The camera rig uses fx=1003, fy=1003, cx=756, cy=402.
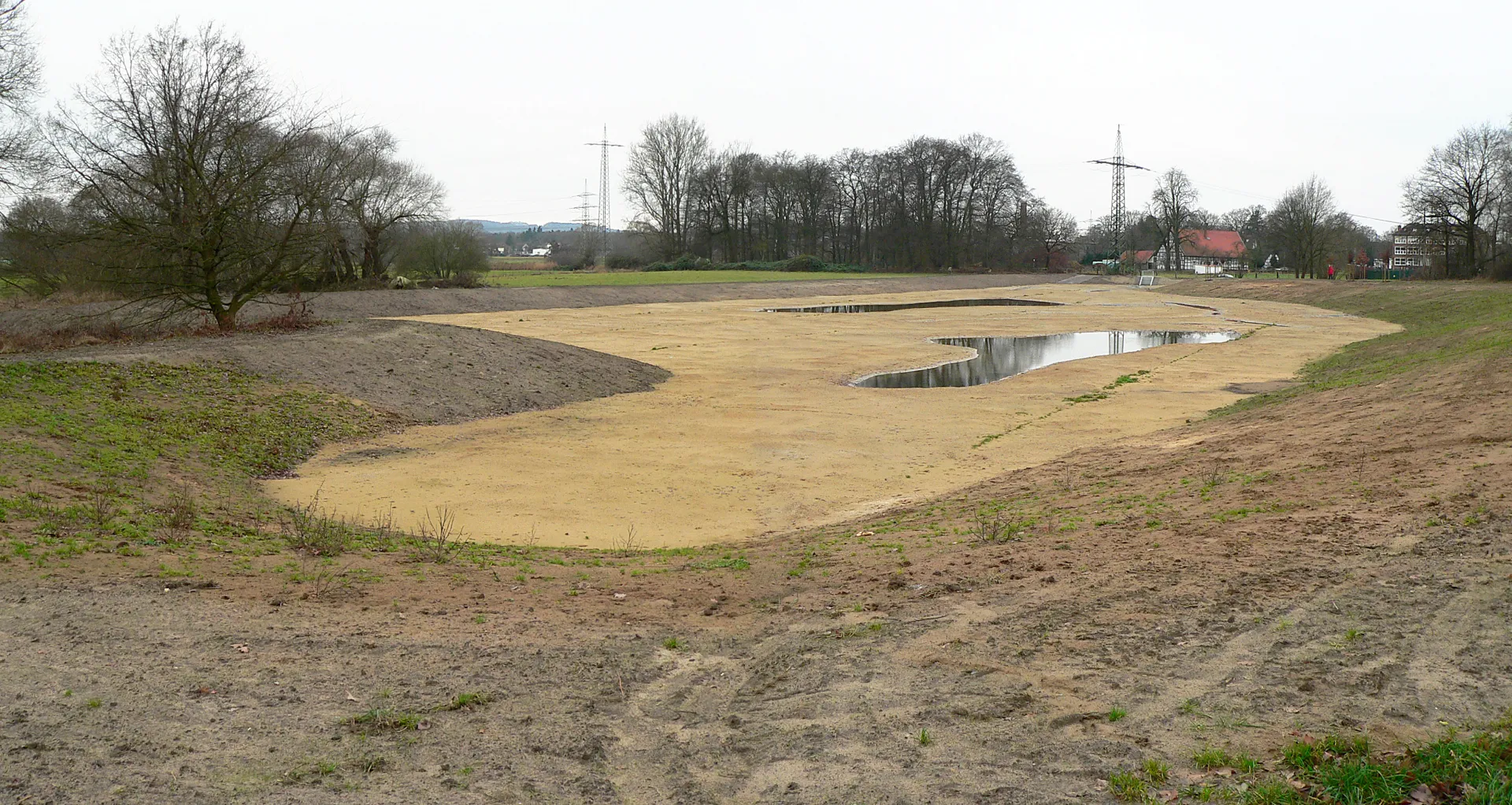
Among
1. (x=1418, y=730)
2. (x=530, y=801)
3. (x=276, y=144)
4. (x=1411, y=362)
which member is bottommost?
(x=530, y=801)

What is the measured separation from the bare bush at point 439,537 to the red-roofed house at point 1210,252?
112688mm

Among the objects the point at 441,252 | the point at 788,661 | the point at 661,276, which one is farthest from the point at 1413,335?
the point at 661,276

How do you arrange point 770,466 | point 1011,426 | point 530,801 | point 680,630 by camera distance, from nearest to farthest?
point 530,801
point 680,630
point 770,466
point 1011,426

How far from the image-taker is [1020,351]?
1511 inches

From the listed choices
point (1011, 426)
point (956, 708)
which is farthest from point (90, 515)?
point (1011, 426)

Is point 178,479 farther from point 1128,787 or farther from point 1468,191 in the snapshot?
point 1468,191

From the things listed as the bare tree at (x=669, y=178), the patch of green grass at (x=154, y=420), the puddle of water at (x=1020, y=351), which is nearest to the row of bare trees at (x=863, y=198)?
the bare tree at (x=669, y=178)

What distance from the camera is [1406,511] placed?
8773 millimetres

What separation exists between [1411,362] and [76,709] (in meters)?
23.1

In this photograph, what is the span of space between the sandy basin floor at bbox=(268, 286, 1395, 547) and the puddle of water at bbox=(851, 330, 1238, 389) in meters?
1.36

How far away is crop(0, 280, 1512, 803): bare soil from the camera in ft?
17.2

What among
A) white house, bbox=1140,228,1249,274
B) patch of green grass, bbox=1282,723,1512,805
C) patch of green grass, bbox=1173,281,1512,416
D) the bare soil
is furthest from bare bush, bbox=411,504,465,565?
white house, bbox=1140,228,1249,274

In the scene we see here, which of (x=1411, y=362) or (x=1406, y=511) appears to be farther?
(x=1411, y=362)

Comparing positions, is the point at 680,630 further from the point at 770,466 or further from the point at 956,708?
the point at 770,466
